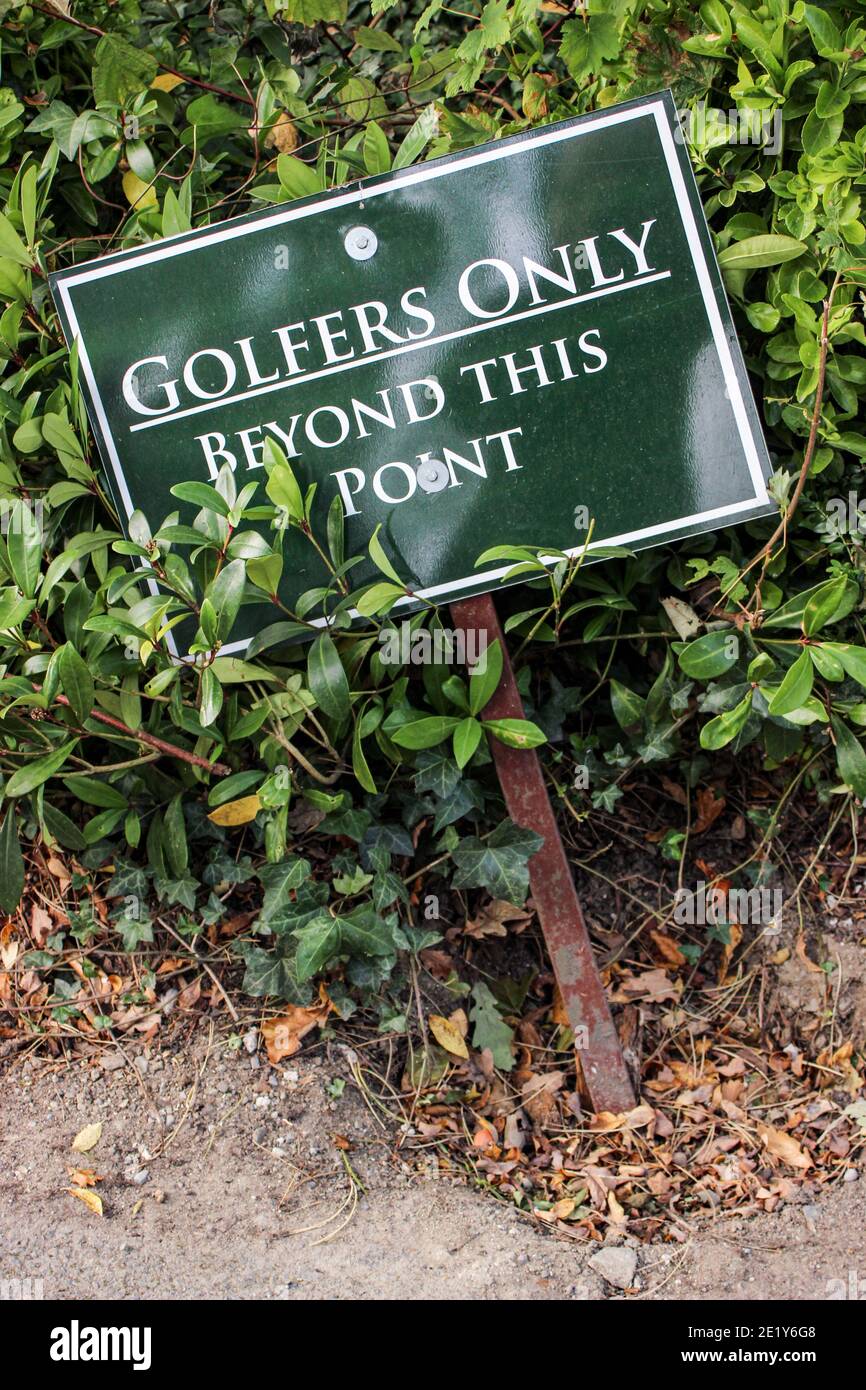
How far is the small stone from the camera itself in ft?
6.11

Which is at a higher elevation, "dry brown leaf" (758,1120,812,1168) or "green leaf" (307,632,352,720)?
"green leaf" (307,632,352,720)

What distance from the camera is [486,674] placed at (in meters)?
2.03

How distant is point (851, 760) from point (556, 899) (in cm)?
62

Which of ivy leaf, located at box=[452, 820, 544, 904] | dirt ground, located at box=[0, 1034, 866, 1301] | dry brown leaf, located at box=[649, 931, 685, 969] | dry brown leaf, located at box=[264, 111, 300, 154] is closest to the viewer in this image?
dirt ground, located at box=[0, 1034, 866, 1301]

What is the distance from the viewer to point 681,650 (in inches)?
81.1

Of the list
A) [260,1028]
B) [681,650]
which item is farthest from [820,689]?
[260,1028]

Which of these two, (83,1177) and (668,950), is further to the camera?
(668,950)

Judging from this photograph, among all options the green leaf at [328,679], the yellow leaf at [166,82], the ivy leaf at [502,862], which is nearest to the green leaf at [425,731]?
the green leaf at [328,679]

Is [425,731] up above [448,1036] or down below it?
above

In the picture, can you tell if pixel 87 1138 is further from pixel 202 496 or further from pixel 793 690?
pixel 793 690

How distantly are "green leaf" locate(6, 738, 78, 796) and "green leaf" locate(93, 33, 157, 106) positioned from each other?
137 cm

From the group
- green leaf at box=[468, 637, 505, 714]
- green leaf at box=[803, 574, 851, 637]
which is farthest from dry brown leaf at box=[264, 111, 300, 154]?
green leaf at box=[803, 574, 851, 637]

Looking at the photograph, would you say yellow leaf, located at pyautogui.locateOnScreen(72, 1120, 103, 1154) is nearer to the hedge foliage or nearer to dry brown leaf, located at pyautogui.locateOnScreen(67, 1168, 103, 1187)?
dry brown leaf, located at pyautogui.locateOnScreen(67, 1168, 103, 1187)

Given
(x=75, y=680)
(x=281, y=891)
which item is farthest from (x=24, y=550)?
(x=281, y=891)
